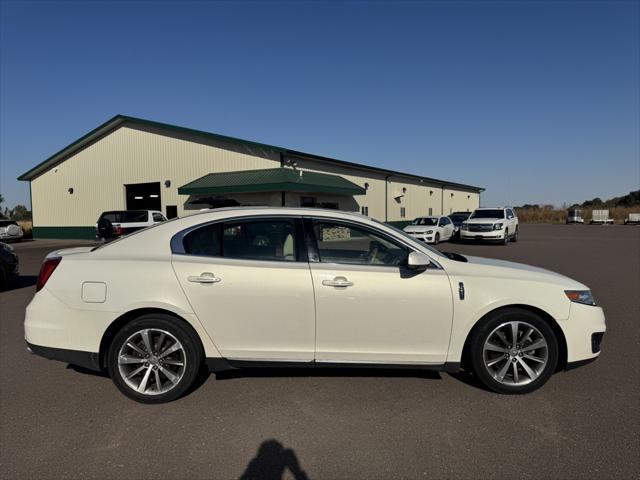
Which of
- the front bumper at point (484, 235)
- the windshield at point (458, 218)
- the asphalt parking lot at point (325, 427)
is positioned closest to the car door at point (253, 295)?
the asphalt parking lot at point (325, 427)

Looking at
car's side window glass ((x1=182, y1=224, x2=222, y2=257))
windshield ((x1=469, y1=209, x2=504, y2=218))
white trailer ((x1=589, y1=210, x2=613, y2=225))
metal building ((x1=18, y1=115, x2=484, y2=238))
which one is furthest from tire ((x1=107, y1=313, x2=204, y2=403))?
white trailer ((x1=589, y1=210, x2=613, y2=225))

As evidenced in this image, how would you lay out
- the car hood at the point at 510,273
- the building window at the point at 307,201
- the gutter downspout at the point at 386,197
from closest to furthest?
the car hood at the point at 510,273, the building window at the point at 307,201, the gutter downspout at the point at 386,197

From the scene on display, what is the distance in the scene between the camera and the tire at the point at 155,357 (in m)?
3.37

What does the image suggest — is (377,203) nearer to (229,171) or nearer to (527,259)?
(229,171)

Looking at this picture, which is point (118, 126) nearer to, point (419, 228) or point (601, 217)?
point (419, 228)

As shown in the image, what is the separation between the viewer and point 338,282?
332 cm

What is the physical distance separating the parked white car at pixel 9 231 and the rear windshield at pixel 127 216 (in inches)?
437

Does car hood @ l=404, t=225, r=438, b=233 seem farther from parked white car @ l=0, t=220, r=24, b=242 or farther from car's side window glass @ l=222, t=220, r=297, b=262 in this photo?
parked white car @ l=0, t=220, r=24, b=242

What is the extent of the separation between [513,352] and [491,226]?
18.2m

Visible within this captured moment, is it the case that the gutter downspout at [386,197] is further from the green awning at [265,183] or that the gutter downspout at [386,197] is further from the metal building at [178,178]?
the green awning at [265,183]

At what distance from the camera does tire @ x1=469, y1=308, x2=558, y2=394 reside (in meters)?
3.46

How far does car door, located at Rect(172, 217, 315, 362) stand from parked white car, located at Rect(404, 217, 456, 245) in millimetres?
17256

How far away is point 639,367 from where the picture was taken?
4160 mm

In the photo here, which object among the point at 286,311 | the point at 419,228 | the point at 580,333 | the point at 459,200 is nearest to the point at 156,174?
the point at 419,228
